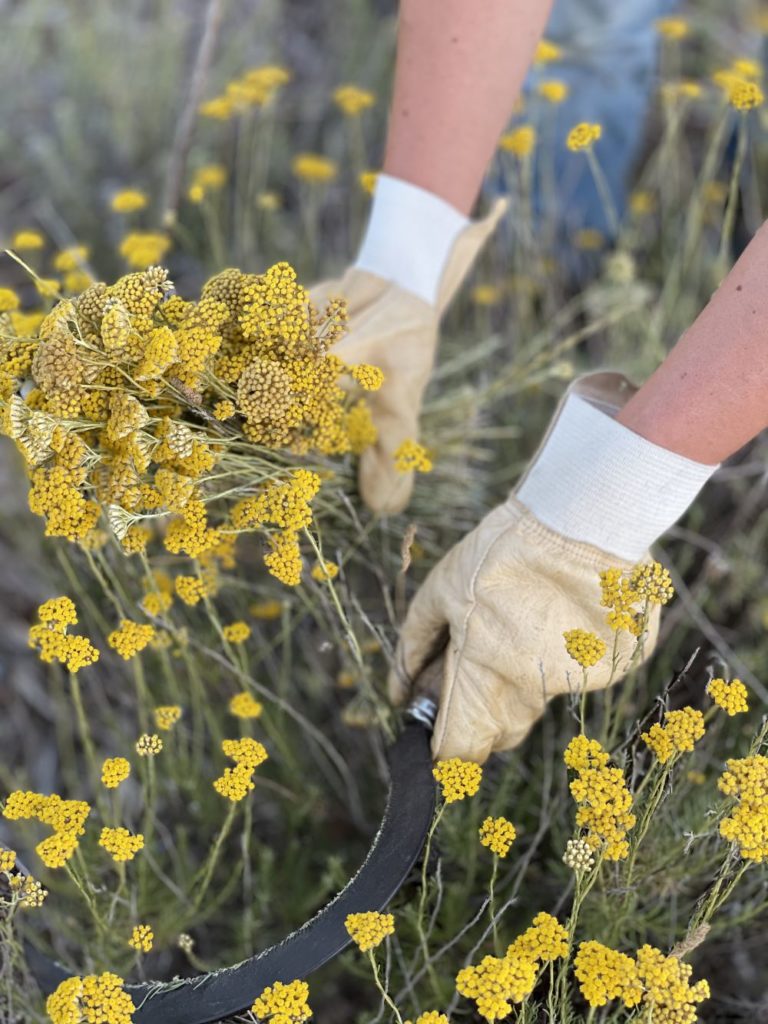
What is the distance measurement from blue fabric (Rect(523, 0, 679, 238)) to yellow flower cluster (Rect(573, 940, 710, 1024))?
1.70 m

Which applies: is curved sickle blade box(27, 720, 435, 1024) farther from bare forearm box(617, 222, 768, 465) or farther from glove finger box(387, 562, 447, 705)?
bare forearm box(617, 222, 768, 465)

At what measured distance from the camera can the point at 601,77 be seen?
7.36ft

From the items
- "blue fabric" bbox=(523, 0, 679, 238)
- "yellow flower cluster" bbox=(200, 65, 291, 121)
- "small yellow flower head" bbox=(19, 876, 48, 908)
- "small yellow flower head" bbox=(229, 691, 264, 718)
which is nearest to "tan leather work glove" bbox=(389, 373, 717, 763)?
"small yellow flower head" bbox=(229, 691, 264, 718)

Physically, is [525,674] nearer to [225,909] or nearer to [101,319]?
[101,319]

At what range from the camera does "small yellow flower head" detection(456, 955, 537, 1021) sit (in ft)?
2.69

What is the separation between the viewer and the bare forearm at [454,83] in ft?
4.31

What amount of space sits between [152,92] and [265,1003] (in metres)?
2.28

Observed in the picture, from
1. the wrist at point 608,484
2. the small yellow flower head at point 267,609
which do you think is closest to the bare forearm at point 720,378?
the wrist at point 608,484

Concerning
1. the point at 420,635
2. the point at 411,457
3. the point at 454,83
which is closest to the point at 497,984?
the point at 420,635

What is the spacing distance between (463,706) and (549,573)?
0.19m

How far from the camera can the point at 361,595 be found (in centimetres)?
171

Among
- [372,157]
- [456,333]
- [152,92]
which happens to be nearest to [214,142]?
[152,92]

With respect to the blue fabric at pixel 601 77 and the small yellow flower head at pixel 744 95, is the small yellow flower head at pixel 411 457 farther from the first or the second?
the blue fabric at pixel 601 77

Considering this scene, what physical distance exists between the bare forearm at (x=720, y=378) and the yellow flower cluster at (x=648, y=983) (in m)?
0.54
